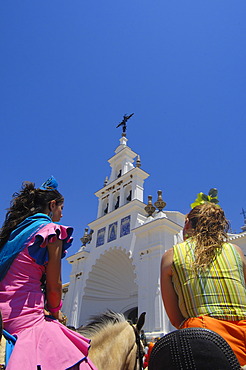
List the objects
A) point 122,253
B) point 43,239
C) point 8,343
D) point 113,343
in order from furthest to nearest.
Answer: point 122,253 < point 113,343 < point 43,239 < point 8,343

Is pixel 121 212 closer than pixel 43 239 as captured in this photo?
No

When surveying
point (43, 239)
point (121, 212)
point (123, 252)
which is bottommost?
point (43, 239)

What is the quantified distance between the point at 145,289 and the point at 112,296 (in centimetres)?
A: 461

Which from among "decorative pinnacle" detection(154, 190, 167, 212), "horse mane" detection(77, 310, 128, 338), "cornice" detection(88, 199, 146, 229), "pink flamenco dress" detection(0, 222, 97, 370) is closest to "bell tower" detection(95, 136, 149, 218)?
"cornice" detection(88, 199, 146, 229)

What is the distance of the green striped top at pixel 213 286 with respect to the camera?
146 cm

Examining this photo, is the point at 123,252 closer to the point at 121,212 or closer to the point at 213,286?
the point at 121,212

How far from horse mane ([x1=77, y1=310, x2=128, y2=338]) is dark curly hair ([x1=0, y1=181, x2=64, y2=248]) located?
125cm

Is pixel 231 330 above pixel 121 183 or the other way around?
the other way around

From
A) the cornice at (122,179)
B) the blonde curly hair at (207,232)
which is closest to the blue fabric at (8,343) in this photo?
the blonde curly hair at (207,232)

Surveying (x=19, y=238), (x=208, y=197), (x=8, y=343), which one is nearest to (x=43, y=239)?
(x=19, y=238)

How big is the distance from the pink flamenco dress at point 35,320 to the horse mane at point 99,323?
99 cm

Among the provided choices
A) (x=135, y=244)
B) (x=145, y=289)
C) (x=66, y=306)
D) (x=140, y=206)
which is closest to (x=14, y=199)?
(x=145, y=289)

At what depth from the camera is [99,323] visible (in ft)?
8.45

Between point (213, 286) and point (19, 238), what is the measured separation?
1.22 m
